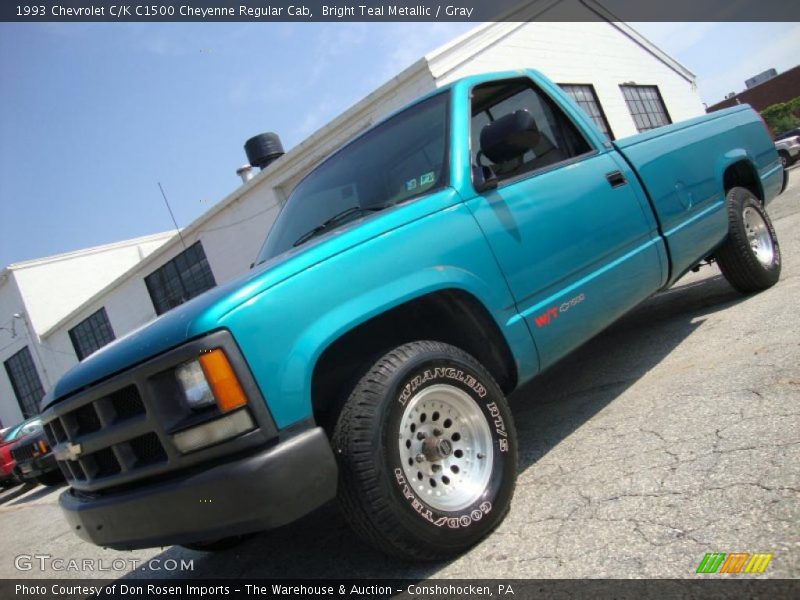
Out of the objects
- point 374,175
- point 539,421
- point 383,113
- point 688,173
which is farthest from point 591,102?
point 374,175

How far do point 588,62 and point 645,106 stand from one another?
309 centimetres

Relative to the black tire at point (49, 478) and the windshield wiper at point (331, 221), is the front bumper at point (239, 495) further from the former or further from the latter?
the black tire at point (49, 478)

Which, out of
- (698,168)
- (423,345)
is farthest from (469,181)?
(698,168)

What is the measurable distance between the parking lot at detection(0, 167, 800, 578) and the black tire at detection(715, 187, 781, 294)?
0.44ft

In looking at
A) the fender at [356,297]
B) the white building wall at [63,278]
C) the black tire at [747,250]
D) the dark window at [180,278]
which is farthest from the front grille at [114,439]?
the white building wall at [63,278]

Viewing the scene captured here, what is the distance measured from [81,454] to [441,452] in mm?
1442

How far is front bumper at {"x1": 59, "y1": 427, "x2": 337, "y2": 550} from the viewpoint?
1807 mm

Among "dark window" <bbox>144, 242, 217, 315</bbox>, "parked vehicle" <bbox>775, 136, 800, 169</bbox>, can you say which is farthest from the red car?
"parked vehicle" <bbox>775, 136, 800, 169</bbox>

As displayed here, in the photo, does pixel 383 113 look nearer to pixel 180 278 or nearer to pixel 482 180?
pixel 482 180

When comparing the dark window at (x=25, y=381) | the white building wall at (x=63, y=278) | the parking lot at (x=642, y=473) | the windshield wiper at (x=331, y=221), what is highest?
the white building wall at (x=63, y=278)

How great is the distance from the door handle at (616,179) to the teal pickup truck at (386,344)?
0.11ft

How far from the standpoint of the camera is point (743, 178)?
491 centimetres

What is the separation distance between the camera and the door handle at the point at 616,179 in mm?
3414

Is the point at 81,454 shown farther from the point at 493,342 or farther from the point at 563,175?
the point at 563,175
